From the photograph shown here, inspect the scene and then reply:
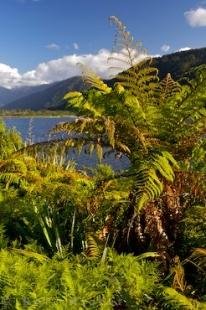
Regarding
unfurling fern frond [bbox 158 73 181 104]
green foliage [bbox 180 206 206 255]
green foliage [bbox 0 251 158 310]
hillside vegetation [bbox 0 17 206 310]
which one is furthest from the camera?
unfurling fern frond [bbox 158 73 181 104]

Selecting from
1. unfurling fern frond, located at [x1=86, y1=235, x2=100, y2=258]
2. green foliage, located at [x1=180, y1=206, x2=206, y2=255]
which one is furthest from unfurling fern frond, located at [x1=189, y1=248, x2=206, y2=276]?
unfurling fern frond, located at [x1=86, y1=235, x2=100, y2=258]

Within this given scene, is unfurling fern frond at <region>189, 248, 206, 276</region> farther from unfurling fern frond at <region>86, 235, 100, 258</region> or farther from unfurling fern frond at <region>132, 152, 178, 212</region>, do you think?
unfurling fern frond at <region>86, 235, 100, 258</region>

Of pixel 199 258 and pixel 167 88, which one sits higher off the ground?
pixel 167 88

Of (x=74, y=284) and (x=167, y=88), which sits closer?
(x=74, y=284)

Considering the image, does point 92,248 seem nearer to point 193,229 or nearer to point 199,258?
point 199,258

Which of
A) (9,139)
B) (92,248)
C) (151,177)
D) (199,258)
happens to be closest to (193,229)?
(199,258)

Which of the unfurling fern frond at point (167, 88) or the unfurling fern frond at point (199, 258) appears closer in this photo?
the unfurling fern frond at point (199, 258)

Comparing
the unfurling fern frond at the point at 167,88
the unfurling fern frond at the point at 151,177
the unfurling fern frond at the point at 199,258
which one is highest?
the unfurling fern frond at the point at 167,88

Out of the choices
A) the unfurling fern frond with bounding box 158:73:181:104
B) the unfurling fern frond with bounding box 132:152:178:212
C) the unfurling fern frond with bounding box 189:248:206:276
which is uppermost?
the unfurling fern frond with bounding box 158:73:181:104

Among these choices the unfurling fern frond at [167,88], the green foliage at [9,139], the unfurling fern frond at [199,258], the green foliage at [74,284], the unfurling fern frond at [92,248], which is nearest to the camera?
the green foliage at [74,284]

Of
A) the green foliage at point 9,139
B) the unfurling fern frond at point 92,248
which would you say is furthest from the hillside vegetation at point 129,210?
the green foliage at point 9,139

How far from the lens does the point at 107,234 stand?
5.24 meters

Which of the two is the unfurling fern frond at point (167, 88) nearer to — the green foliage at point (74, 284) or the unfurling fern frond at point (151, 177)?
the unfurling fern frond at point (151, 177)

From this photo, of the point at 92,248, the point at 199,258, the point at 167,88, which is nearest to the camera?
the point at 199,258
